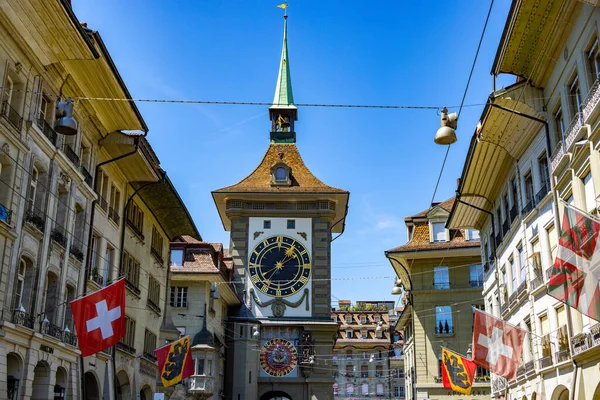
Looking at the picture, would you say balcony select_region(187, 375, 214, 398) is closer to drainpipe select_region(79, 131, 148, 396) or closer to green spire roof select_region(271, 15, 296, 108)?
drainpipe select_region(79, 131, 148, 396)

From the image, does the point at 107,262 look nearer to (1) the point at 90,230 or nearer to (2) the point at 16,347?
(1) the point at 90,230

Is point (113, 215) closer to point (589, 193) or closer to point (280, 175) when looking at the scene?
point (589, 193)

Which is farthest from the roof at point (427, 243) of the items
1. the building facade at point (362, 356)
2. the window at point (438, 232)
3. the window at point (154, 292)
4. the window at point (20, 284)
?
the building facade at point (362, 356)

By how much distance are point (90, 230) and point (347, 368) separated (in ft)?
268

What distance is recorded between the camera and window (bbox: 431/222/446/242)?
50219mm

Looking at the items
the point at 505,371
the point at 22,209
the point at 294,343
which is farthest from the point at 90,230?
the point at 294,343

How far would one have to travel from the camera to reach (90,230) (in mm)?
25422

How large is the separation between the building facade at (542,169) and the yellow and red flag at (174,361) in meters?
12.6

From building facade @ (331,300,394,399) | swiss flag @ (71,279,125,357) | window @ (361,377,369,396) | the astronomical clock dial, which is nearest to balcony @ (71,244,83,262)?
swiss flag @ (71,279,125,357)

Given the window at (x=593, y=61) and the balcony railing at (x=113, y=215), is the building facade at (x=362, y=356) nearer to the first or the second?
the balcony railing at (x=113, y=215)

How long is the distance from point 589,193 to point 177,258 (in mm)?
33623

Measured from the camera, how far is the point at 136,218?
32531 mm

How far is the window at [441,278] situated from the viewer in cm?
4900

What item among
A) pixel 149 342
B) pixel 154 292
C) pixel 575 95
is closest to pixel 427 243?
pixel 154 292
